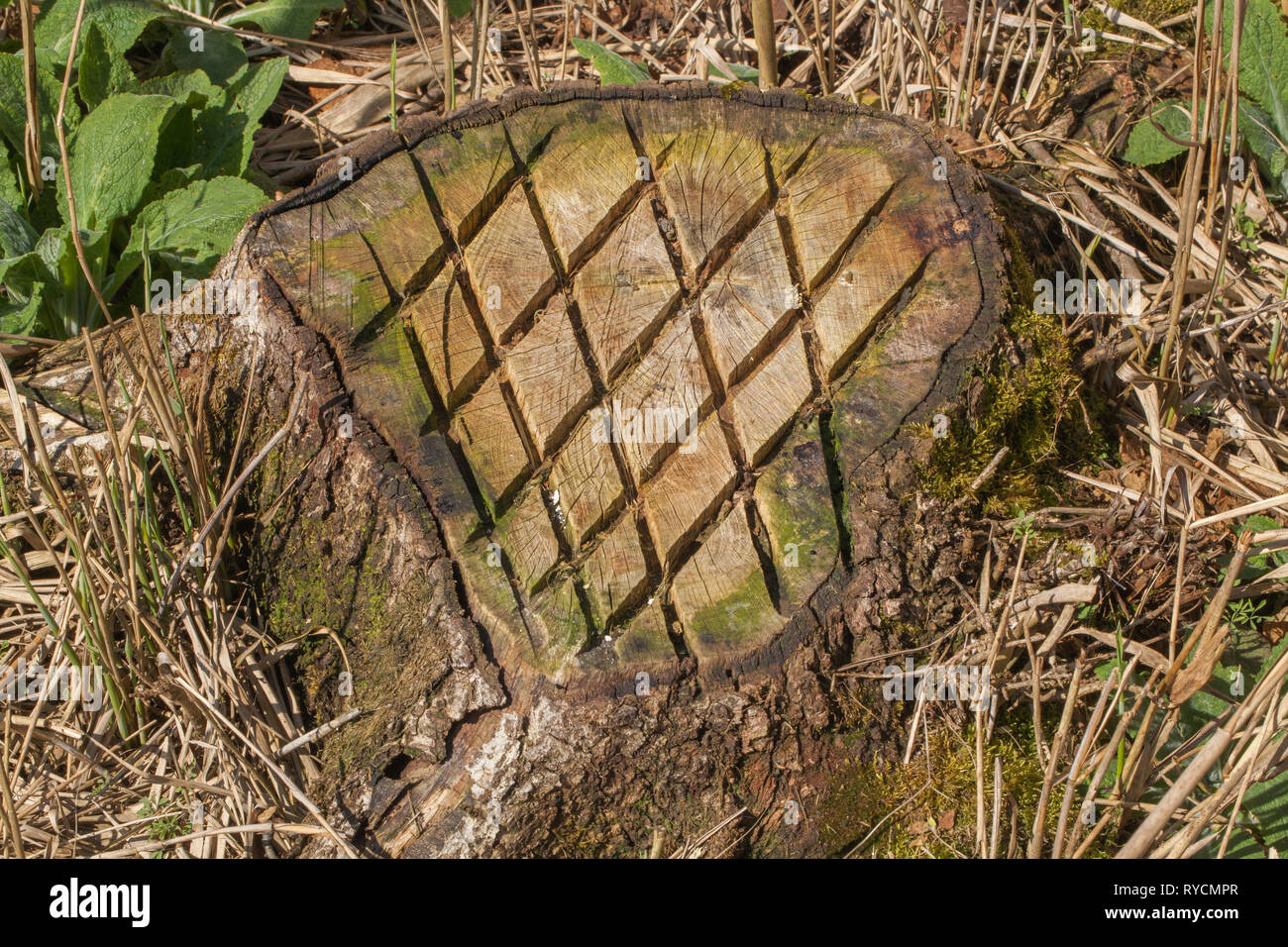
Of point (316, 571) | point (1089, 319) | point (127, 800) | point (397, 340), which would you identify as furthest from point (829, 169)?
point (127, 800)

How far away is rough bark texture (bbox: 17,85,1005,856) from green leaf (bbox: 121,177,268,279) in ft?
1.30

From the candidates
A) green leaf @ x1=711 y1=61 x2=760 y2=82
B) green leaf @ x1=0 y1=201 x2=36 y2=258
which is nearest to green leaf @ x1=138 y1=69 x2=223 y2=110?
green leaf @ x1=0 y1=201 x2=36 y2=258

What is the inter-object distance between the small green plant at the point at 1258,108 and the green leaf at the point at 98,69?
9.75 ft

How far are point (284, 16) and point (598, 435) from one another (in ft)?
7.32

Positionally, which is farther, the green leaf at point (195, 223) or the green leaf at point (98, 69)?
the green leaf at point (98, 69)

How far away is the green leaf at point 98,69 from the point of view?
2.75 m

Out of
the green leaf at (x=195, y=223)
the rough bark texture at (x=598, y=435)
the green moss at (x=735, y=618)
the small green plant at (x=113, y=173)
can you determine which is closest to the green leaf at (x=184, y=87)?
the small green plant at (x=113, y=173)

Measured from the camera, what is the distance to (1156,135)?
270cm

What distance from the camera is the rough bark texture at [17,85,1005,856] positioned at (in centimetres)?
178

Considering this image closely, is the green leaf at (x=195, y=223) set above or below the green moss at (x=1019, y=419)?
above

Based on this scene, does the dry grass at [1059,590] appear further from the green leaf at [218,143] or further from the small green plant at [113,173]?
the green leaf at [218,143]

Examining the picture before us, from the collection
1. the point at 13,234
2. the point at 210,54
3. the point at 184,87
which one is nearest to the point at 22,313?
the point at 13,234

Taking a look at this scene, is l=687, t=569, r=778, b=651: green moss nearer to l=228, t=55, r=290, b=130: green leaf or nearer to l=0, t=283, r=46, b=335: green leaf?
l=0, t=283, r=46, b=335: green leaf
